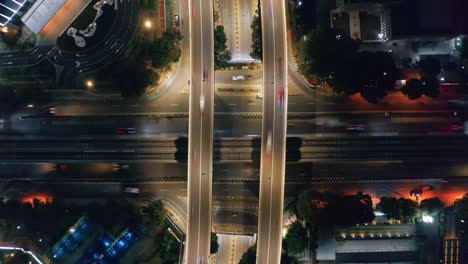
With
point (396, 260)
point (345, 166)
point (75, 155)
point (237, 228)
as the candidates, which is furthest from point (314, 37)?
point (75, 155)

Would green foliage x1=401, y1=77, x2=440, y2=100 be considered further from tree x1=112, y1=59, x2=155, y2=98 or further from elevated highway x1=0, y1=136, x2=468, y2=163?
tree x1=112, y1=59, x2=155, y2=98

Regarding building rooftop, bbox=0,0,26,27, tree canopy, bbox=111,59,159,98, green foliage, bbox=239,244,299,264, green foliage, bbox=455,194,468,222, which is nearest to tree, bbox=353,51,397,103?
green foliage, bbox=455,194,468,222

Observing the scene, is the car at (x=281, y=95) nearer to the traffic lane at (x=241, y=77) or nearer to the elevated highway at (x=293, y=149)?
the traffic lane at (x=241, y=77)

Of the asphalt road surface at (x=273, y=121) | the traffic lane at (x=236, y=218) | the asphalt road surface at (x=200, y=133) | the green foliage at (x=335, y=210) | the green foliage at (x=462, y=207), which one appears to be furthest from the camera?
the traffic lane at (x=236, y=218)

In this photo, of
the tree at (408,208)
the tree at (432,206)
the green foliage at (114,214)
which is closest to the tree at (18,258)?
the green foliage at (114,214)

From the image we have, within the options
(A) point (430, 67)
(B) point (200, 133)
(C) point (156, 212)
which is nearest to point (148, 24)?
(B) point (200, 133)

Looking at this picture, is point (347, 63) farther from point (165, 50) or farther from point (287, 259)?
point (287, 259)
